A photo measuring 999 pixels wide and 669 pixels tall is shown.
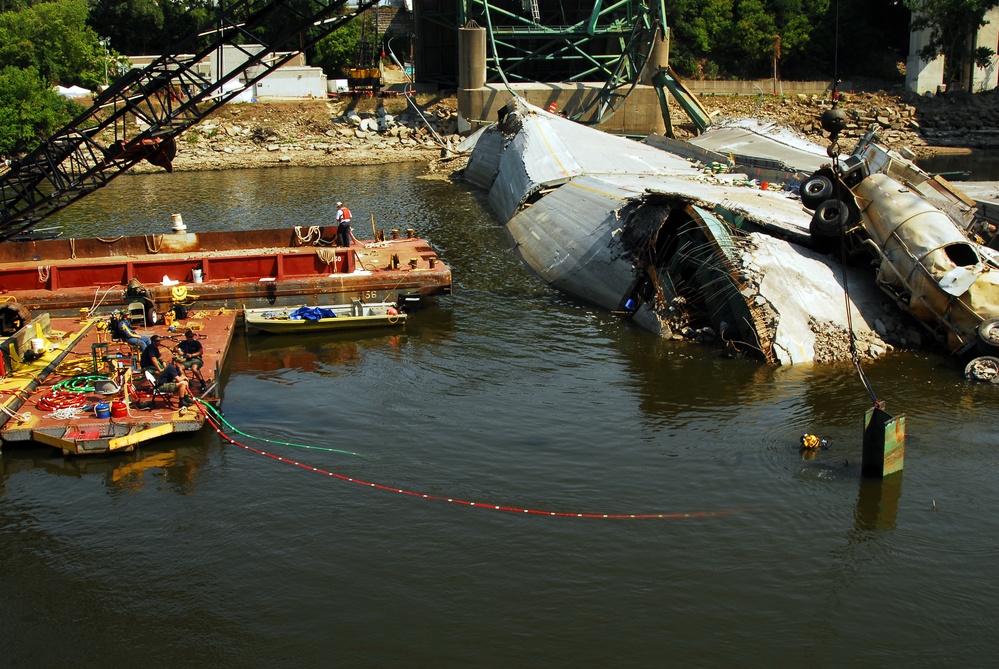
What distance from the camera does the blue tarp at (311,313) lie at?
88.1 feet

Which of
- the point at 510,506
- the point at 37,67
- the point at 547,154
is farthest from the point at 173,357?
the point at 37,67

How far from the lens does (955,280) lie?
2341 cm

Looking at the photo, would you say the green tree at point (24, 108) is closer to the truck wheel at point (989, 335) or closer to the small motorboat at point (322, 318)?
→ the small motorboat at point (322, 318)

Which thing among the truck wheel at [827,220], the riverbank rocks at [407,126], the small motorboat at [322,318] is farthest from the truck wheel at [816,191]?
the riverbank rocks at [407,126]

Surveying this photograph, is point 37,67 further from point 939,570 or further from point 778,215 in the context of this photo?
point 939,570

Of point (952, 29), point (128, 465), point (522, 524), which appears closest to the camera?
point (522, 524)

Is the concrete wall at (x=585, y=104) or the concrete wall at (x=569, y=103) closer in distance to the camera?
the concrete wall at (x=569, y=103)

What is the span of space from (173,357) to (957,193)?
24.6m

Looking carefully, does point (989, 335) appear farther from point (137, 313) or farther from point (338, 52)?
point (338, 52)

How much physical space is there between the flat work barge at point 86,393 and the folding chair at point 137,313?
696 millimetres

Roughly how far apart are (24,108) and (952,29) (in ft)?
232

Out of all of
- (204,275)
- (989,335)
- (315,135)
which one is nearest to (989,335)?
(989,335)

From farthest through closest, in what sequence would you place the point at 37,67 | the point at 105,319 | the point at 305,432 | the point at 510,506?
the point at 37,67
the point at 105,319
the point at 305,432
the point at 510,506

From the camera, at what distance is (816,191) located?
91.4 feet
